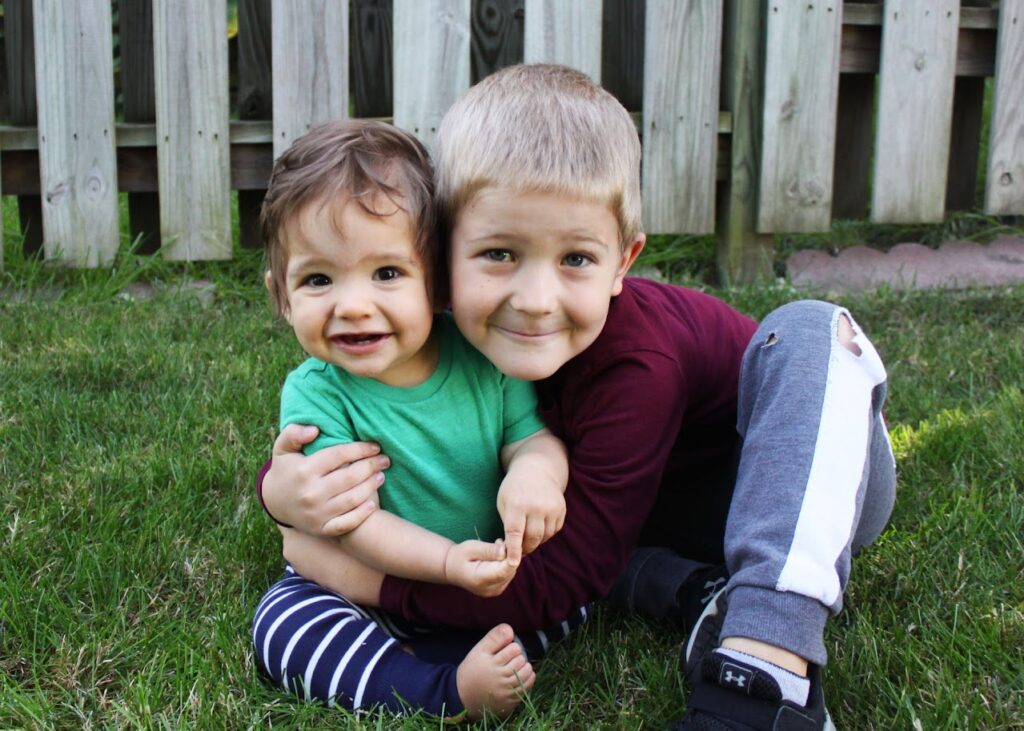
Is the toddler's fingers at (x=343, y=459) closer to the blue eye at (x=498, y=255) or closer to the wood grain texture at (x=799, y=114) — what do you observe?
the blue eye at (x=498, y=255)

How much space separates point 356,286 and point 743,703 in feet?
2.42

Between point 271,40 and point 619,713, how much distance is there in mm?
2979

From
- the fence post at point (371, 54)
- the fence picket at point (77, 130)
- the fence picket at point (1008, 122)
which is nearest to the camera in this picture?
the fence picket at point (77, 130)

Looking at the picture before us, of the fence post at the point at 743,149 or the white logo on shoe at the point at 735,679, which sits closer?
the white logo on shoe at the point at 735,679

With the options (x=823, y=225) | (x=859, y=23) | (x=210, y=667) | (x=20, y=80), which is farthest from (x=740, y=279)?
(x=210, y=667)

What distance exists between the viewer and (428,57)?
377 cm

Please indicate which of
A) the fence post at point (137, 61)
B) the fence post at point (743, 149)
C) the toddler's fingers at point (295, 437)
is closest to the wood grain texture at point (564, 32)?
the fence post at point (743, 149)

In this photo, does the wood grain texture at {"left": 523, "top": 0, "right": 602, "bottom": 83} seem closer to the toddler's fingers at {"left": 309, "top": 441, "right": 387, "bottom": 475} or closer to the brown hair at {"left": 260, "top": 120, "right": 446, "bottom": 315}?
the brown hair at {"left": 260, "top": 120, "right": 446, "bottom": 315}

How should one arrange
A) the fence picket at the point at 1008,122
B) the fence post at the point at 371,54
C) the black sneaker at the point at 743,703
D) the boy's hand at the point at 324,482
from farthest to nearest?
the fence post at the point at 371,54
the fence picket at the point at 1008,122
the boy's hand at the point at 324,482
the black sneaker at the point at 743,703

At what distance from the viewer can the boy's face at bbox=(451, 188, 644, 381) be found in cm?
159

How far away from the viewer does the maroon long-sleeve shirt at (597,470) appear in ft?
5.65

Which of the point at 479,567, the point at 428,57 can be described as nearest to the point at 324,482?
the point at 479,567

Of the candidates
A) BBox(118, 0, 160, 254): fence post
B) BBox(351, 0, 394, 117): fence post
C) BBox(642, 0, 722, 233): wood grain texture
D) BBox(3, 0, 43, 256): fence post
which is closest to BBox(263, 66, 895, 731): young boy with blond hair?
BBox(642, 0, 722, 233): wood grain texture

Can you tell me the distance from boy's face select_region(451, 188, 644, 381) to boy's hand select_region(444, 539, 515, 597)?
248 mm
